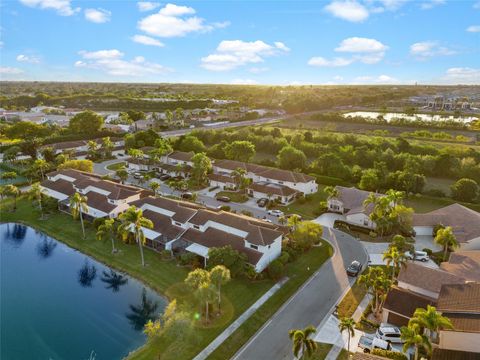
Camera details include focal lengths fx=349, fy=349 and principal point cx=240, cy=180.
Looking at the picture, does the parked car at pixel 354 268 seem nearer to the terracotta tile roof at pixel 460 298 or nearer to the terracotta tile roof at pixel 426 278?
the terracotta tile roof at pixel 426 278

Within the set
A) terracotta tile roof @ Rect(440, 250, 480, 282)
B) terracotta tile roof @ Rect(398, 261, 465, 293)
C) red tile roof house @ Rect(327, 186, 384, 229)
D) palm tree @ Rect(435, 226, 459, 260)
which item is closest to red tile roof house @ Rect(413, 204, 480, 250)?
palm tree @ Rect(435, 226, 459, 260)

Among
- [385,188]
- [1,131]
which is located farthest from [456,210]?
[1,131]

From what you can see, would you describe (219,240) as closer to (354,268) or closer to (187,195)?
(354,268)

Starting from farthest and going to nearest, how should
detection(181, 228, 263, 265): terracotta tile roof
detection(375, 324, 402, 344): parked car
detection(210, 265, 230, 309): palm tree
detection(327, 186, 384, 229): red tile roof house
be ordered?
detection(327, 186, 384, 229): red tile roof house, detection(181, 228, 263, 265): terracotta tile roof, detection(210, 265, 230, 309): palm tree, detection(375, 324, 402, 344): parked car

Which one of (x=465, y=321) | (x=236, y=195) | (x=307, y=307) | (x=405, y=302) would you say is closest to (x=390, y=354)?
(x=405, y=302)

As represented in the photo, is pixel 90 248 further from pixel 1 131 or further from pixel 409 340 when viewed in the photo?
pixel 1 131

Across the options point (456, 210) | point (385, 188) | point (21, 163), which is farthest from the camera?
point (21, 163)

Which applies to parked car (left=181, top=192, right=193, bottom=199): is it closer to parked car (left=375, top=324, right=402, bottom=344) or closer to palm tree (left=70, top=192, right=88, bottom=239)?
palm tree (left=70, top=192, right=88, bottom=239)

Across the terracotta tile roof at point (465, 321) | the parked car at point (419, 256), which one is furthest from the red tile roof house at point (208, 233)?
the terracotta tile roof at point (465, 321)
